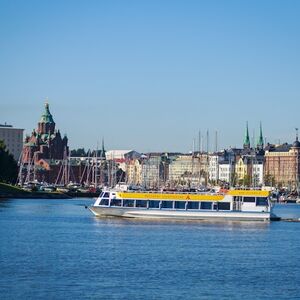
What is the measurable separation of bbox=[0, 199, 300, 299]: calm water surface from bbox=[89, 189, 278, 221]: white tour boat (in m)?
5.93

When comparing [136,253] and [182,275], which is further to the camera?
[136,253]

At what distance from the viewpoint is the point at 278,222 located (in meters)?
87.9

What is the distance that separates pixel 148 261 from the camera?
51.9m

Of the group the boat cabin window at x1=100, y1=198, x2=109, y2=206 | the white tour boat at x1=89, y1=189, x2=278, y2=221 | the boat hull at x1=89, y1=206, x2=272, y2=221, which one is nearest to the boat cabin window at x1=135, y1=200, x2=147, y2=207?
the white tour boat at x1=89, y1=189, x2=278, y2=221

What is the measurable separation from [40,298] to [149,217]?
48.3 m

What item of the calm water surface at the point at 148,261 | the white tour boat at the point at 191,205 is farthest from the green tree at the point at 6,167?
the calm water surface at the point at 148,261

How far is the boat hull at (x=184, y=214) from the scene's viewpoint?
85938mm

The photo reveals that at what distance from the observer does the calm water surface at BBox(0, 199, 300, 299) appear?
1655 inches

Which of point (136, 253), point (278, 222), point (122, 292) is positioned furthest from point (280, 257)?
point (278, 222)

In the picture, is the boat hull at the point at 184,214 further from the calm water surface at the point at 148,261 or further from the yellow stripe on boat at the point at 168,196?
the calm water surface at the point at 148,261

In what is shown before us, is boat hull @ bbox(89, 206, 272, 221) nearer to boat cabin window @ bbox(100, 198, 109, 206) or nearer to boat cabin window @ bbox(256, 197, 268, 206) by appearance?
boat cabin window @ bbox(100, 198, 109, 206)

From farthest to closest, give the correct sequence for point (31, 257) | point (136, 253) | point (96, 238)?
point (96, 238) → point (136, 253) → point (31, 257)

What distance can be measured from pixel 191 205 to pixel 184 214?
98cm

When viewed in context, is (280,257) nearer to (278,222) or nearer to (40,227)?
(40,227)
